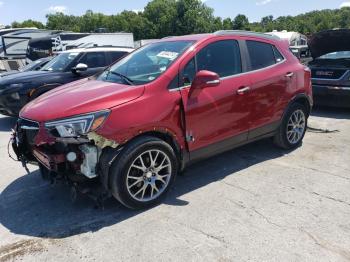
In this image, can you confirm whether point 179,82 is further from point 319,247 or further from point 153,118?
point 319,247

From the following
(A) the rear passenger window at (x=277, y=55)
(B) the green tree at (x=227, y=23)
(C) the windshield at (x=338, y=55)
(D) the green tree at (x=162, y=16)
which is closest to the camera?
(A) the rear passenger window at (x=277, y=55)

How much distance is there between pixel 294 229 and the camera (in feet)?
11.4

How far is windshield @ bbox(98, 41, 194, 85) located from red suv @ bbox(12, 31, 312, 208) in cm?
2

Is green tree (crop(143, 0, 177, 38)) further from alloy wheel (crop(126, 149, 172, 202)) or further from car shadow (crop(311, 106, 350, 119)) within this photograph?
alloy wheel (crop(126, 149, 172, 202))

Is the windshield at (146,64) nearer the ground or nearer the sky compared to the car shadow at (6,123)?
nearer the sky

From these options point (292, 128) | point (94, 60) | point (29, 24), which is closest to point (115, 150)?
point (292, 128)

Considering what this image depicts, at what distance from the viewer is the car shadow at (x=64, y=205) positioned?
12.1 ft

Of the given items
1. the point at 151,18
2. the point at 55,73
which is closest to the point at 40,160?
the point at 55,73

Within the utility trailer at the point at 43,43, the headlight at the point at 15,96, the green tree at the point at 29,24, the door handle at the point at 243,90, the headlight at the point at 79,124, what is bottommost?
the headlight at the point at 15,96

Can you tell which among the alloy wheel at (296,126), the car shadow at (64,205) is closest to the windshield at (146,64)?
the car shadow at (64,205)

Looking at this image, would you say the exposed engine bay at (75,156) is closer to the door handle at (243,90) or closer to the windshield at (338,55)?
the door handle at (243,90)

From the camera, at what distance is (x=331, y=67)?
8.33 meters

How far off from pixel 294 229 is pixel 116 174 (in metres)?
1.74

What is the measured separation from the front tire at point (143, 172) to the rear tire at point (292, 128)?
2070 mm
